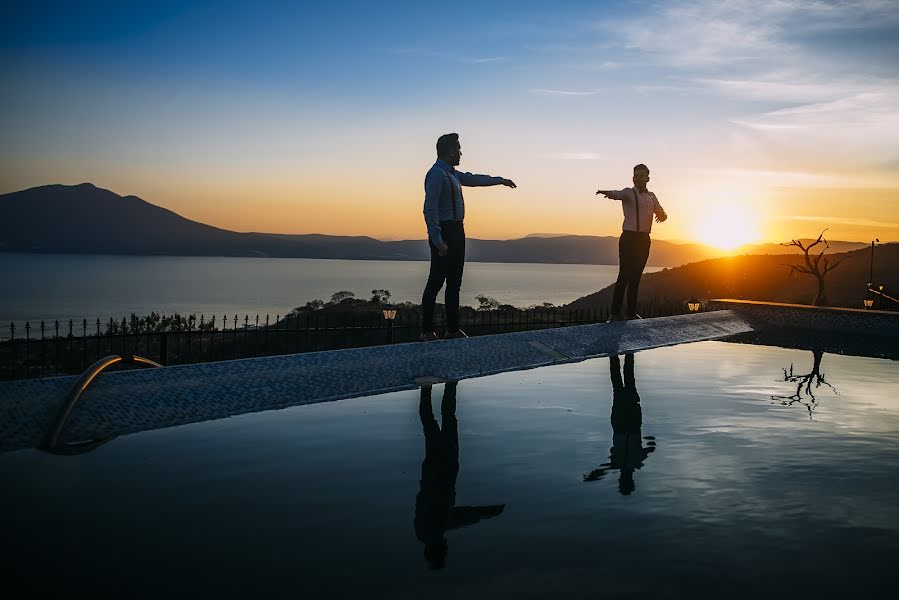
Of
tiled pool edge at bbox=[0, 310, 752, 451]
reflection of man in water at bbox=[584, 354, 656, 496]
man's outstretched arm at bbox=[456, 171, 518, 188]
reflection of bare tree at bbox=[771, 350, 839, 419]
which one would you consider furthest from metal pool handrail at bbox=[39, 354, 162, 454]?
reflection of bare tree at bbox=[771, 350, 839, 419]

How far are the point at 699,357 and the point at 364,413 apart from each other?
6061 mm

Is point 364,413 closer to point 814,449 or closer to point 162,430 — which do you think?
point 162,430

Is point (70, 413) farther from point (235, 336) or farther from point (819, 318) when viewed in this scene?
point (235, 336)

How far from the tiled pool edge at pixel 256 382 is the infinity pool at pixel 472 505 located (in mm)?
358

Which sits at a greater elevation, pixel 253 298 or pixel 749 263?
pixel 749 263

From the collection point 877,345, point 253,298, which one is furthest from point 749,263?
point 877,345

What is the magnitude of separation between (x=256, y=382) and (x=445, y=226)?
11.3ft

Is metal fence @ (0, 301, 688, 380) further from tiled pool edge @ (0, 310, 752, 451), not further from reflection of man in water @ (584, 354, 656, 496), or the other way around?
reflection of man in water @ (584, 354, 656, 496)

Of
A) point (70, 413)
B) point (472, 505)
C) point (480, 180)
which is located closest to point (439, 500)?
point (472, 505)

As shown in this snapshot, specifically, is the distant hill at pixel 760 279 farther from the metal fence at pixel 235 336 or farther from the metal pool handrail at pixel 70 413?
the metal pool handrail at pixel 70 413

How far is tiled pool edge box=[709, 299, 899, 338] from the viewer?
50.6 ft

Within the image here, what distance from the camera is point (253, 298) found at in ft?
399

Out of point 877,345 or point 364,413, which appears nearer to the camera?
point 364,413

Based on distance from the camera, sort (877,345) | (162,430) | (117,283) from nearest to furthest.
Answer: (162,430) → (877,345) → (117,283)
